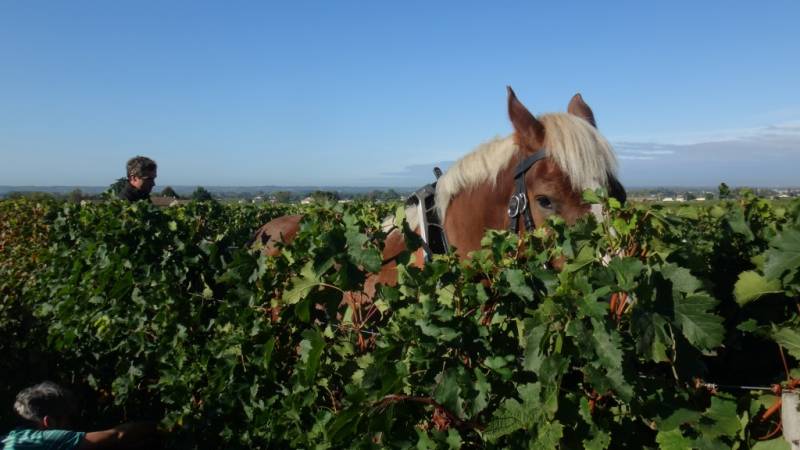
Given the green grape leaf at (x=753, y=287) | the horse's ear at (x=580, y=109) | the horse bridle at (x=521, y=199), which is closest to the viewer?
the green grape leaf at (x=753, y=287)

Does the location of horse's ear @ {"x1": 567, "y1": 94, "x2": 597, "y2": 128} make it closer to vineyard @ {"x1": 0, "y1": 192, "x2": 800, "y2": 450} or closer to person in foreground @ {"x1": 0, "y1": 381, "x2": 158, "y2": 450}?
vineyard @ {"x1": 0, "y1": 192, "x2": 800, "y2": 450}

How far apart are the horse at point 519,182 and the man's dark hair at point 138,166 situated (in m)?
3.93

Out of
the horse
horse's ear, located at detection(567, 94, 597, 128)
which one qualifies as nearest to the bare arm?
the horse

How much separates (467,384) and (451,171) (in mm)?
2145

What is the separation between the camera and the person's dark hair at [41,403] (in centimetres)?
326

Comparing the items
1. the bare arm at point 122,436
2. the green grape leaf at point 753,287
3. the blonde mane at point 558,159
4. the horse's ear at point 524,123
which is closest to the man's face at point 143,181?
the bare arm at point 122,436

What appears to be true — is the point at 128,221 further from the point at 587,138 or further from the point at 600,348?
the point at 600,348

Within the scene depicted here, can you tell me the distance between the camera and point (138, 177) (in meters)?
6.62

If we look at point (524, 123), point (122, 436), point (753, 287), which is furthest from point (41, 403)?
point (753, 287)

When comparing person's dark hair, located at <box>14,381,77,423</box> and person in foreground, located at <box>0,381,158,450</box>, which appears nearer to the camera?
person in foreground, located at <box>0,381,158,450</box>

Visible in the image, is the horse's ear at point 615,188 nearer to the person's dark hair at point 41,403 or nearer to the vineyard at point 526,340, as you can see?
the vineyard at point 526,340

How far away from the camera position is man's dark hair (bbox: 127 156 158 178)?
6609 millimetres

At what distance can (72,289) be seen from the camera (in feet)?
15.9

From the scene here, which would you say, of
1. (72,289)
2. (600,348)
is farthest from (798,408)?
(72,289)
